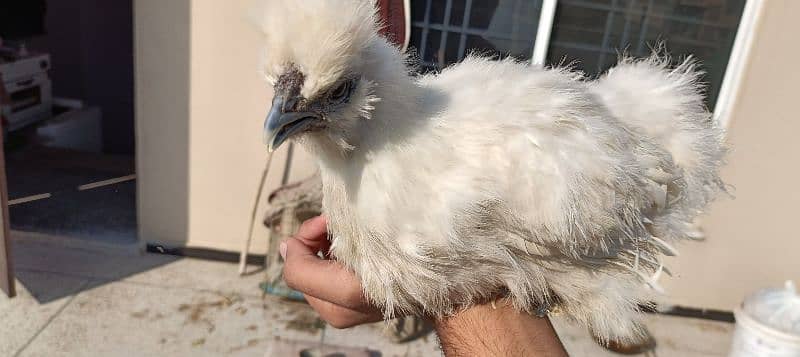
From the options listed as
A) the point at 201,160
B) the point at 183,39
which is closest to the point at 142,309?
the point at 201,160

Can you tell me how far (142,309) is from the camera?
4066 mm

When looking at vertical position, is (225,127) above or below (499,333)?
below

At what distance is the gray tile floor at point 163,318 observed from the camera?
12.2 feet

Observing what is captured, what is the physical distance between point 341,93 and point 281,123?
0.54ft

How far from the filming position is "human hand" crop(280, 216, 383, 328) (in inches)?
66.9

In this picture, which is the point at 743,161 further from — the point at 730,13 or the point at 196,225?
the point at 196,225

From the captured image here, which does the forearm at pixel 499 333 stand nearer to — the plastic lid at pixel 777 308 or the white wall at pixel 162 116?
the plastic lid at pixel 777 308

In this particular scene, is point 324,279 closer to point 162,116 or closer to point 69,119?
point 162,116

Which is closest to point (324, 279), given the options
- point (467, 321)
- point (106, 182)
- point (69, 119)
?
point (467, 321)

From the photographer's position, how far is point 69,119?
23.9ft

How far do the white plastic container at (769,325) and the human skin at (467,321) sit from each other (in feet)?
9.52

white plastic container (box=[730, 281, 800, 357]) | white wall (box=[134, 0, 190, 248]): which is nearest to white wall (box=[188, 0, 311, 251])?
white wall (box=[134, 0, 190, 248])

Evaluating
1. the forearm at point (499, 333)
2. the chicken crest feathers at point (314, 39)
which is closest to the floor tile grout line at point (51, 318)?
the forearm at point (499, 333)

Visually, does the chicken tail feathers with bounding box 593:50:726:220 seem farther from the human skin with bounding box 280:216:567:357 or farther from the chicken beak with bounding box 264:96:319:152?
the chicken beak with bounding box 264:96:319:152
